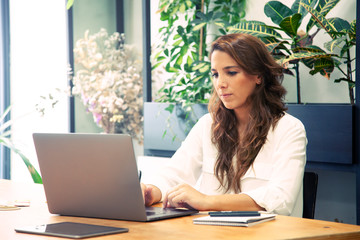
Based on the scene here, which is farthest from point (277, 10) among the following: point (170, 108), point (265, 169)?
point (265, 169)

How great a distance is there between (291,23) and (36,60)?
8.55 ft

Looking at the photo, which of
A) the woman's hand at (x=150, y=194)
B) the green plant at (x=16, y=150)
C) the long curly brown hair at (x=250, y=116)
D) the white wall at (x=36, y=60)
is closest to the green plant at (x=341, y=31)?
the long curly brown hair at (x=250, y=116)

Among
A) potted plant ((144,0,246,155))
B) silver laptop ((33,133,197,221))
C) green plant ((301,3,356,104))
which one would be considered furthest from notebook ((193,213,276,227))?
potted plant ((144,0,246,155))

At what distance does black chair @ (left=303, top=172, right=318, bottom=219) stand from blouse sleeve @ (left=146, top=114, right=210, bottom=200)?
51 cm

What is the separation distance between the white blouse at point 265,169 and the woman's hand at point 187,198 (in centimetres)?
21

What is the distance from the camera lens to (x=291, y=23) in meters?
2.71

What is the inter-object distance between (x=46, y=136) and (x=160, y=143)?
201cm

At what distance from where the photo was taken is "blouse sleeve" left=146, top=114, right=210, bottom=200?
222cm

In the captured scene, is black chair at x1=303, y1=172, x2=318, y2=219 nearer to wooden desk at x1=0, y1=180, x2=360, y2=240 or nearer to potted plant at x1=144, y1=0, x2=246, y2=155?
wooden desk at x1=0, y1=180, x2=360, y2=240

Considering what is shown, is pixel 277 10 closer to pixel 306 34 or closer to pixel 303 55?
pixel 306 34

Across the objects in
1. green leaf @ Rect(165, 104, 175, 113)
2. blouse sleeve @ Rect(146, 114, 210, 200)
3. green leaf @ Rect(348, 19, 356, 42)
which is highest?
green leaf @ Rect(348, 19, 356, 42)

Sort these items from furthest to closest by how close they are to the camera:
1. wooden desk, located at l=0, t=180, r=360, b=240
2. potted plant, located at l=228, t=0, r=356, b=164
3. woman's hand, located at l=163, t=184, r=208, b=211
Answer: potted plant, located at l=228, t=0, r=356, b=164 → woman's hand, located at l=163, t=184, r=208, b=211 → wooden desk, located at l=0, t=180, r=360, b=240

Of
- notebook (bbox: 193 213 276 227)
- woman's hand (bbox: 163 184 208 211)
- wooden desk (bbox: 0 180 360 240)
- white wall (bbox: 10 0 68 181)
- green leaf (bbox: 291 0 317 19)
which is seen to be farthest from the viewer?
white wall (bbox: 10 0 68 181)

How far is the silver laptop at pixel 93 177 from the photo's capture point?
149 cm
